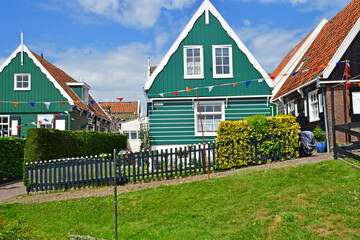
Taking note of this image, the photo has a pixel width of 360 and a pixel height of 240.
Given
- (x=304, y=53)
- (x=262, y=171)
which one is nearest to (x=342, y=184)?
(x=262, y=171)

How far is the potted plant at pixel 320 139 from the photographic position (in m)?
15.1

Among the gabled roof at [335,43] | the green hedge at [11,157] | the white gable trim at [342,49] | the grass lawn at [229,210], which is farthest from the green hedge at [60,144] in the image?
the white gable trim at [342,49]

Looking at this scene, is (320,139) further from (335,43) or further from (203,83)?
(203,83)

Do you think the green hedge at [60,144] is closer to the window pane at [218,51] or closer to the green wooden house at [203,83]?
the green wooden house at [203,83]

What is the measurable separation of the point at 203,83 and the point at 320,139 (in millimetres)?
6674

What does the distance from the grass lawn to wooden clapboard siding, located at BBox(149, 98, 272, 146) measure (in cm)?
736

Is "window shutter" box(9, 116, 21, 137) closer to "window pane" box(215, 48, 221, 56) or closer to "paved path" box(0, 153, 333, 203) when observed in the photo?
"paved path" box(0, 153, 333, 203)

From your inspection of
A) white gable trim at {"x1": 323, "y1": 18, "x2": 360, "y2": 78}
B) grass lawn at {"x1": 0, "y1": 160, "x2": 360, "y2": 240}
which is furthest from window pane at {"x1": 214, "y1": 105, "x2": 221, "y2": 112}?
grass lawn at {"x1": 0, "y1": 160, "x2": 360, "y2": 240}

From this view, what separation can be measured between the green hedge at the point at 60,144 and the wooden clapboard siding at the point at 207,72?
→ 4877 mm

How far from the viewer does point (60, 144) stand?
15.0 metres

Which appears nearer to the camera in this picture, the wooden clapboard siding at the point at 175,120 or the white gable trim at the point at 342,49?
the white gable trim at the point at 342,49

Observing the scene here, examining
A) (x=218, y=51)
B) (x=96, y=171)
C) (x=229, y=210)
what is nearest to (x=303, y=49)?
(x=218, y=51)

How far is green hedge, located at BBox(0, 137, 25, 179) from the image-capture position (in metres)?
15.4

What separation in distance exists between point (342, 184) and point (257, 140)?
16.2ft
